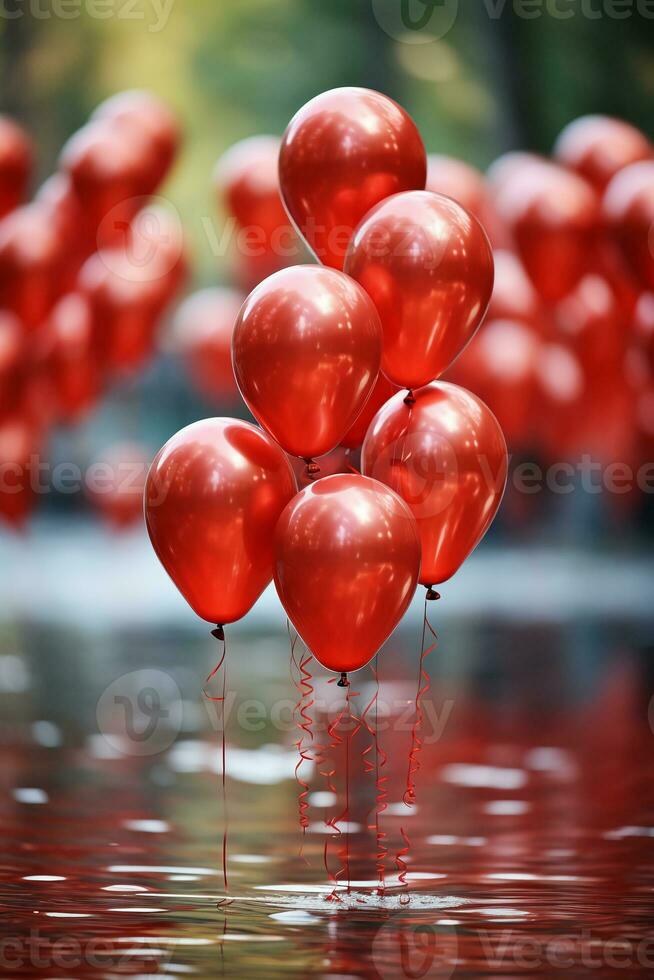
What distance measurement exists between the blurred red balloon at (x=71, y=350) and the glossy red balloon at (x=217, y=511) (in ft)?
12.1

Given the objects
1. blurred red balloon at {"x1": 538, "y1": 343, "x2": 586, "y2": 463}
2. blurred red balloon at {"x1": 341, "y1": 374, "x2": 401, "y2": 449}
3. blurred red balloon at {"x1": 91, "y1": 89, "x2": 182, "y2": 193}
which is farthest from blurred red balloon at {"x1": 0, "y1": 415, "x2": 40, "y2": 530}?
blurred red balloon at {"x1": 341, "y1": 374, "x2": 401, "y2": 449}

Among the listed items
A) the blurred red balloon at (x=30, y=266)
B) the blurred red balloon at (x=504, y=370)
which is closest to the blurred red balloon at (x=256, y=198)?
the blurred red balloon at (x=30, y=266)

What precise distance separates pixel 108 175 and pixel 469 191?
1.16 meters

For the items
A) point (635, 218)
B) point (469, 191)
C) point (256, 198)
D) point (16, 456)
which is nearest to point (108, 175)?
point (256, 198)

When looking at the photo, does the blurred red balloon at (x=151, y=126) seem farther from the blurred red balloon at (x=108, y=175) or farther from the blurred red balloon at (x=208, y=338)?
the blurred red balloon at (x=208, y=338)

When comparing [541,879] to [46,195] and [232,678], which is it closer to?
[232,678]

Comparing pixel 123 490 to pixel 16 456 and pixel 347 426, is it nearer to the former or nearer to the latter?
pixel 16 456

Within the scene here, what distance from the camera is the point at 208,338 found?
5730 mm

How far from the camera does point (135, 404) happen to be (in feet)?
30.8

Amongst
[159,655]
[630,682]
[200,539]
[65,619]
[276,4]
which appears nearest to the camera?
[200,539]

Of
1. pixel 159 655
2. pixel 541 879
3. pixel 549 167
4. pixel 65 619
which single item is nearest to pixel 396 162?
pixel 541 879

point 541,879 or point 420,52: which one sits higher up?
point 420,52

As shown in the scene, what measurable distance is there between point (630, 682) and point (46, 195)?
2.61 m

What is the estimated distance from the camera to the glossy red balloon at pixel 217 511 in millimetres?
1800
